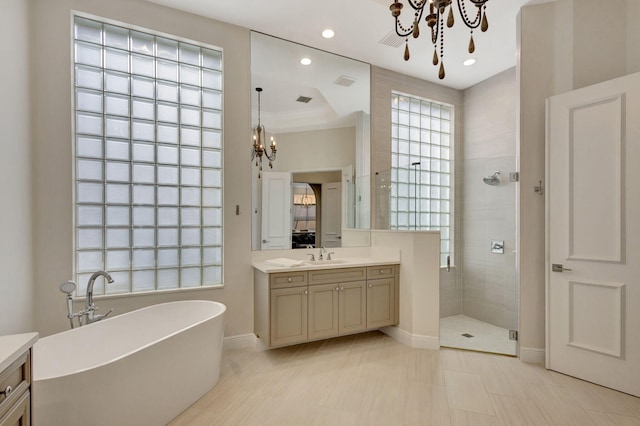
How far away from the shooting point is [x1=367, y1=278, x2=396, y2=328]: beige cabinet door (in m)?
3.23

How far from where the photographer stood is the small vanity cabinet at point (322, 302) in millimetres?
2811

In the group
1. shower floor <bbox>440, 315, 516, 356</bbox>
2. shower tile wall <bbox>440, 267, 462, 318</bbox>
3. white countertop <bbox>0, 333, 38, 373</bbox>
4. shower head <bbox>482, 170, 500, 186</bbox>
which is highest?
shower head <bbox>482, 170, 500, 186</bbox>

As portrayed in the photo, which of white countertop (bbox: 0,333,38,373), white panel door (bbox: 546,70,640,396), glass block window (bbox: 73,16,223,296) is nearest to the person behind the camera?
white countertop (bbox: 0,333,38,373)

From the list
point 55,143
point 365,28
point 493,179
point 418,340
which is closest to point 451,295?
point 418,340

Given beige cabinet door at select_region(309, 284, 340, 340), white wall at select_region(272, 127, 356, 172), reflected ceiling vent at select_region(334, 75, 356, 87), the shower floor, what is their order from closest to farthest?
beige cabinet door at select_region(309, 284, 340, 340) < the shower floor < white wall at select_region(272, 127, 356, 172) < reflected ceiling vent at select_region(334, 75, 356, 87)

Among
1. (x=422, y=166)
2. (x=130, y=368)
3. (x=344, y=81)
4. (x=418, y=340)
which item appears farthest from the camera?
(x=422, y=166)

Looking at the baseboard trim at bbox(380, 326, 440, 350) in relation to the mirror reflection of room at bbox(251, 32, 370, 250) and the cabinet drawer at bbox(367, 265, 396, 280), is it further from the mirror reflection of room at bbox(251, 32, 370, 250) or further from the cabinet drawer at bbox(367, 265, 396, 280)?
the mirror reflection of room at bbox(251, 32, 370, 250)

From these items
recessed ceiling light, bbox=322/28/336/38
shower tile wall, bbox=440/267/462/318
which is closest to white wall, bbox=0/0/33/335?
recessed ceiling light, bbox=322/28/336/38

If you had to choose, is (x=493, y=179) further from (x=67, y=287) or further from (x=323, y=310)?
(x=67, y=287)

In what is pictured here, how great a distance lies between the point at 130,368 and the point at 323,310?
1.70 metres

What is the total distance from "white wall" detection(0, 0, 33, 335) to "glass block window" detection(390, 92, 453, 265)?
3.29m

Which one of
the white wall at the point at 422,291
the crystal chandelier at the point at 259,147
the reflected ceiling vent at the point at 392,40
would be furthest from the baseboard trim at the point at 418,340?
the reflected ceiling vent at the point at 392,40

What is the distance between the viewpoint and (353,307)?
314 cm

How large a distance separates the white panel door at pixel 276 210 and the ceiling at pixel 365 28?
1.49 metres
